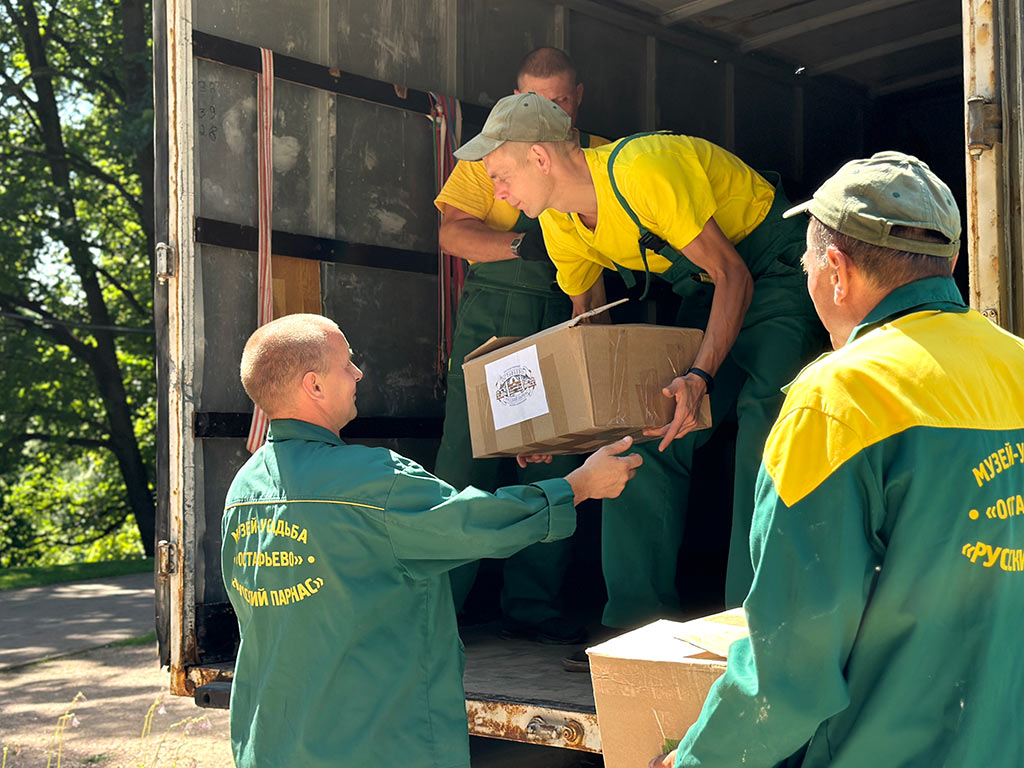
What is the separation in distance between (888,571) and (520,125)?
6.69ft

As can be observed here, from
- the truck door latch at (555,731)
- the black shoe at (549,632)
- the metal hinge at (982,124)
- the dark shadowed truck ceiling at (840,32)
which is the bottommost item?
the truck door latch at (555,731)

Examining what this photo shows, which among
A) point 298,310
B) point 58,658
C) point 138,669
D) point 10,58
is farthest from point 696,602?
point 10,58

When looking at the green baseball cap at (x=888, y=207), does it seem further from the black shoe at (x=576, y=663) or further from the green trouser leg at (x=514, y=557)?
the green trouser leg at (x=514, y=557)

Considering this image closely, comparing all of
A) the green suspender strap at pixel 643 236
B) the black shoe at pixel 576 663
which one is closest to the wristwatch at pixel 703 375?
the green suspender strap at pixel 643 236

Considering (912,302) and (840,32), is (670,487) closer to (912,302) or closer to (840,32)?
(912,302)

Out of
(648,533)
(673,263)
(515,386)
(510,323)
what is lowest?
(648,533)

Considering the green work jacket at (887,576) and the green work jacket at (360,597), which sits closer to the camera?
the green work jacket at (887,576)

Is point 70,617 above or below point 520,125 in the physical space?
below

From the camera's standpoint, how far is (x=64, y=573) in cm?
1279

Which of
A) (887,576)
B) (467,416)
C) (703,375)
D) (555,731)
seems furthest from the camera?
(467,416)

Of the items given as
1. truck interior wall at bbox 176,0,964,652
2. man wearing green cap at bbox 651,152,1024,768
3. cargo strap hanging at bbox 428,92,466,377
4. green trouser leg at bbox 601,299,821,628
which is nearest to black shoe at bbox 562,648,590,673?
green trouser leg at bbox 601,299,821,628

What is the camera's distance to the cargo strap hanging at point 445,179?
449cm

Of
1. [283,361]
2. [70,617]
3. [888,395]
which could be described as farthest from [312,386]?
[70,617]

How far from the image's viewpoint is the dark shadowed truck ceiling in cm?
520
